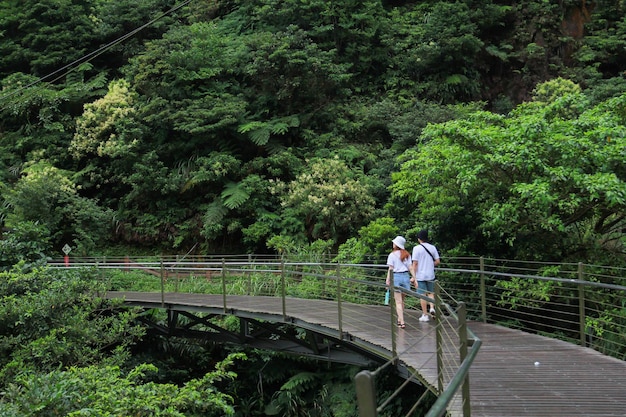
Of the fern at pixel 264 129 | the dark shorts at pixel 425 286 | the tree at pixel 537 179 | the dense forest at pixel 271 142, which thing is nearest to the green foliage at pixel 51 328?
the dense forest at pixel 271 142

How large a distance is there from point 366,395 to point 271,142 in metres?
18.0

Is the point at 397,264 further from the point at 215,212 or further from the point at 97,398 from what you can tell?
the point at 215,212

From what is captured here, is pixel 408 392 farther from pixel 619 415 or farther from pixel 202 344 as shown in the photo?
pixel 202 344

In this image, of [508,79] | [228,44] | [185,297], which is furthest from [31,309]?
[508,79]

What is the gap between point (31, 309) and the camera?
998 centimetres

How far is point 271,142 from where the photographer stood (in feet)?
64.5

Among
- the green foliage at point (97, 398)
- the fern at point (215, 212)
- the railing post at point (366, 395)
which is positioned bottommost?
the green foliage at point (97, 398)

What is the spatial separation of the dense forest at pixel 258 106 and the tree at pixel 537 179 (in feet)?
9.45

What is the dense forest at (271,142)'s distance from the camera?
1016 centimetres

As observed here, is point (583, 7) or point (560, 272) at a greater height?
point (583, 7)

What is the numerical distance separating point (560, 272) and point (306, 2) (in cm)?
1612

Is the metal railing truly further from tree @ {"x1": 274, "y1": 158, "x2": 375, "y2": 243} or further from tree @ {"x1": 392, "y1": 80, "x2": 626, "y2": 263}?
tree @ {"x1": 392, "y1": 80, "x2": 626, "y2": 263}

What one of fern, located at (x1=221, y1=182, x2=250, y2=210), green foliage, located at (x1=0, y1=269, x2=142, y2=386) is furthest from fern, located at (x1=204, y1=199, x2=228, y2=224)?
green foliage, located at (x1=0, y1=269, x2=142, y2=386)

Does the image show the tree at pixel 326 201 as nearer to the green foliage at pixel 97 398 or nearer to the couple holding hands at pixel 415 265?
the couple holding hands at pixel 415 265
